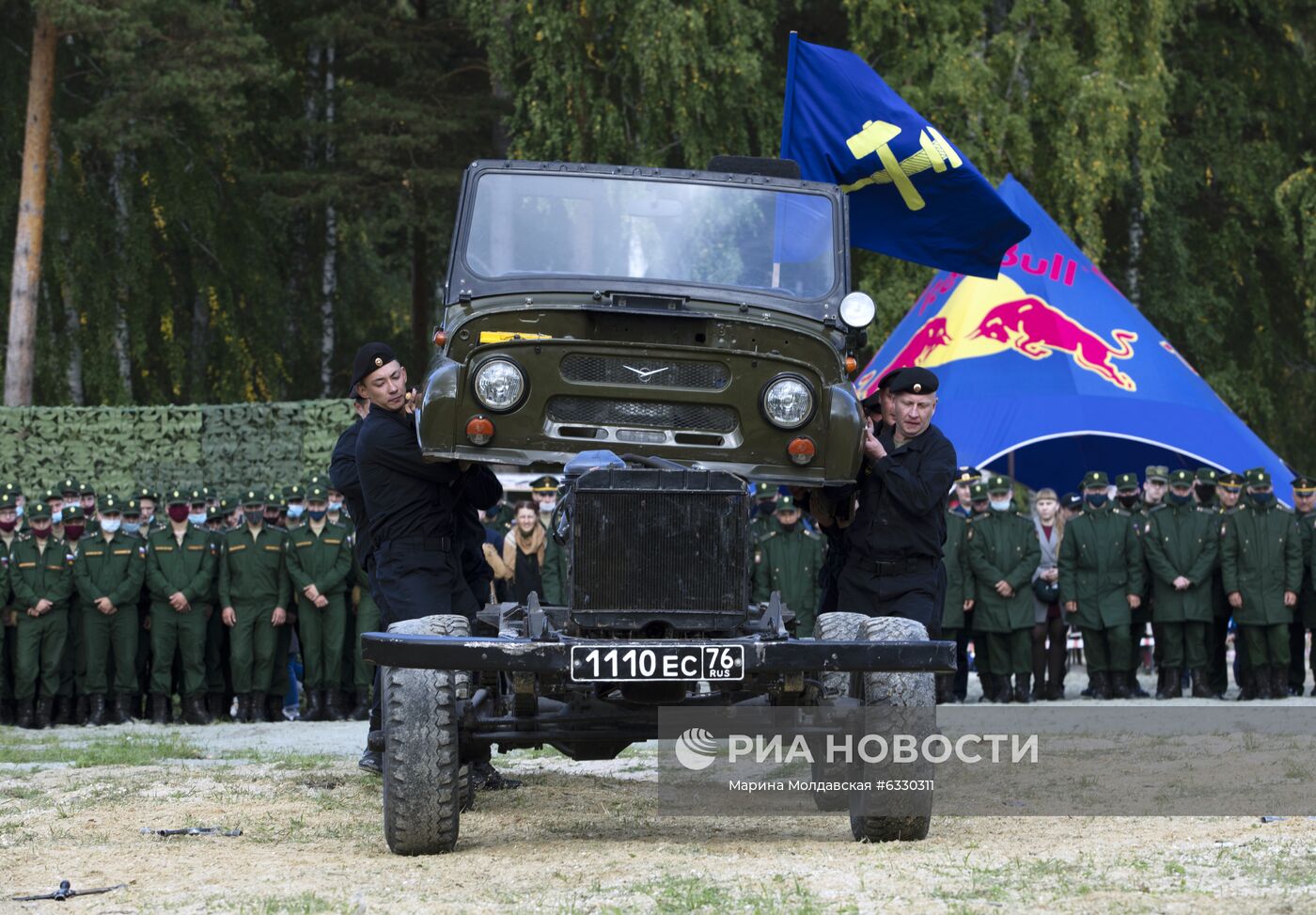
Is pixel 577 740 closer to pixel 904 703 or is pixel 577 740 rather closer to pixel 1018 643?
pixel 904 703

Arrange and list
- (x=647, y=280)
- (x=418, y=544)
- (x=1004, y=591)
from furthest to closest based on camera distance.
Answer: (x=1004, y=591)
(x=418, y=544)
(x=647, y=280)

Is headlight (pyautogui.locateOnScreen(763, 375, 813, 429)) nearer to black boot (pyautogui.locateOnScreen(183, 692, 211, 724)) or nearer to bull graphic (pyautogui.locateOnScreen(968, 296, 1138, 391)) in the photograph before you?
black boot (pyautogui.locateOnScreen(183, 692, 211, 724))

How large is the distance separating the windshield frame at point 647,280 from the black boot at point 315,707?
7768 mm

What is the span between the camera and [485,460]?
773cm

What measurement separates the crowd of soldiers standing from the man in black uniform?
7.42m

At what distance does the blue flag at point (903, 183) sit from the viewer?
1175 cm

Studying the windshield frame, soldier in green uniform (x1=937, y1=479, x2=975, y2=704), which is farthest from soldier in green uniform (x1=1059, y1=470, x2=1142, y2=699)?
the windshield frame

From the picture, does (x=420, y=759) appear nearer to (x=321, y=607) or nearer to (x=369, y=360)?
(x=369, y=360)

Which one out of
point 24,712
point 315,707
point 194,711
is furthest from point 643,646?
point 24,712

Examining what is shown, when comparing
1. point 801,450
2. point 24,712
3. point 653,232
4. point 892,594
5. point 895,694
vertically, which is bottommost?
point 24,712

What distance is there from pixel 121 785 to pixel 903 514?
4.30 metres

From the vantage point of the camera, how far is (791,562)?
15.9 meters

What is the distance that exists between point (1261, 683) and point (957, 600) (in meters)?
2.50

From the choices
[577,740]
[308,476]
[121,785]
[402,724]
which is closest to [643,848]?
[577,740]
